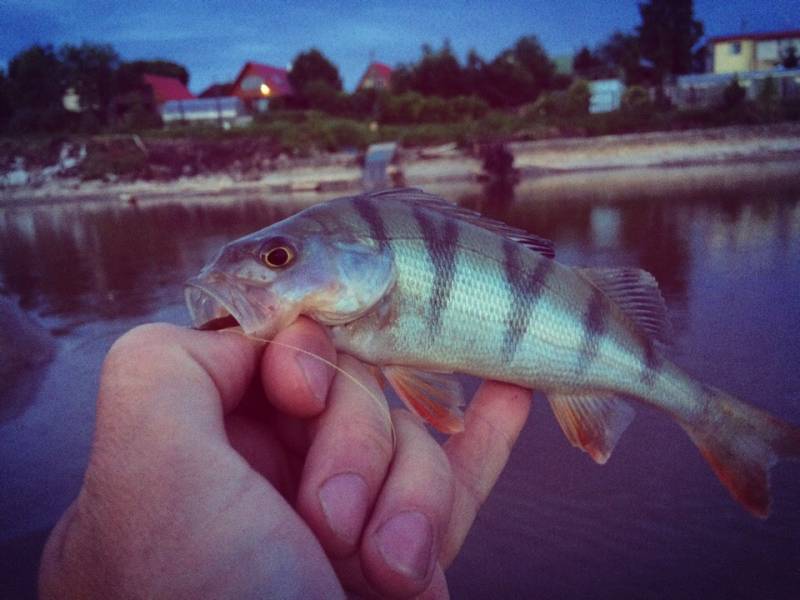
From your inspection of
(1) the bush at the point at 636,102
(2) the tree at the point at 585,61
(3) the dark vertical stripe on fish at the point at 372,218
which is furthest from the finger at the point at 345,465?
(2) the tree at the point at 585,61

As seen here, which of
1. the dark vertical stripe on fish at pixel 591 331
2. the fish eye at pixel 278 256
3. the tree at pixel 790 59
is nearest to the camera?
the fish eye at pixel 278 256

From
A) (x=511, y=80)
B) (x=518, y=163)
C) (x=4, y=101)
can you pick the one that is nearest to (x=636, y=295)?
(x=518, y=163)

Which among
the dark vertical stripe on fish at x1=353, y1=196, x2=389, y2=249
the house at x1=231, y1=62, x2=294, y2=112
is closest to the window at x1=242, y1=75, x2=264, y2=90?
the house at x1=231, y1=62, x2=294, y2=112

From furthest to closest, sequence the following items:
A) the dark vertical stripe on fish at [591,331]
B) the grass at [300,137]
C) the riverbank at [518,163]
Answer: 1. the grass at [300,137]
2. the riverbank at [518,163]
3. the dark vertical stripe on fish at [591,331]

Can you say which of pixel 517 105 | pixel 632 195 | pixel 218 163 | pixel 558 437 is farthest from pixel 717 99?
pixel 558 437

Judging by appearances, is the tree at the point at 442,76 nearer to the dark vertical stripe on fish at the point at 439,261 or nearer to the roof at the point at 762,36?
the roof at the point at 762,36

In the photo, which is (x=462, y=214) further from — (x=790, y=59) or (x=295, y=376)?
(x=790, y=59)

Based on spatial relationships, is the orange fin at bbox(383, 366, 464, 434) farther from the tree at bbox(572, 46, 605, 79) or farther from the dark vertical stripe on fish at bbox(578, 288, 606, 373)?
the tree at bbox(572, 46, 605, 79)
